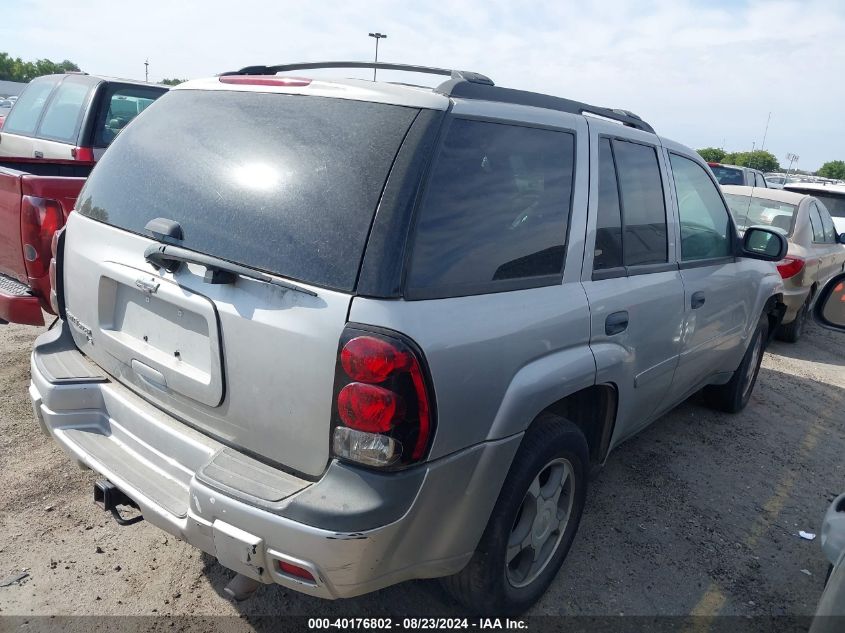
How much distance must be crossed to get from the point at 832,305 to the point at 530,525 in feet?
4.62

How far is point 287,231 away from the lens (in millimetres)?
2066

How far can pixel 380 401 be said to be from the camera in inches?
74.5

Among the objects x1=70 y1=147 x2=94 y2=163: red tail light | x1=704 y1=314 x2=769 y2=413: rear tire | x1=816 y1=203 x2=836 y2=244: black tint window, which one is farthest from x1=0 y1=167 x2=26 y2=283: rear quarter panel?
x1=816 y1=203 x2=836 y2=244: black tint window

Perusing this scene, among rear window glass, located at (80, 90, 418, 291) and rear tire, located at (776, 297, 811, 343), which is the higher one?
rear window glass, located at (80, 90, 418, 291)

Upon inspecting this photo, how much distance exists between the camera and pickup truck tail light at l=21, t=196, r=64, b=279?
351 cm

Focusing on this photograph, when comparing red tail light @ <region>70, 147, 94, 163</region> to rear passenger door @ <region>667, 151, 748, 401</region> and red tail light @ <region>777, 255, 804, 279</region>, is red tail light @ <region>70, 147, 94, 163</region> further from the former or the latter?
red tail light @ <region>777, 255, 804, 279</region>

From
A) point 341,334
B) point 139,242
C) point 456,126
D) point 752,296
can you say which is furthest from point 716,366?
point 139,242

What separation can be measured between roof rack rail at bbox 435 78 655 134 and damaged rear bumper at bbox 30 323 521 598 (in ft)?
3.93

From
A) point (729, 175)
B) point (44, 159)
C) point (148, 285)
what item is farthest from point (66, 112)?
point (729, 175)

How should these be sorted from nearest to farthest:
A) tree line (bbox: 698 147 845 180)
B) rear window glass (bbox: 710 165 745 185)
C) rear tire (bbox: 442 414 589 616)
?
rear tire (bbox: 442 414 589 616)
rear window glass (bbox: 710 165 745 185)
tree line (bbox: 698 147 845 180)

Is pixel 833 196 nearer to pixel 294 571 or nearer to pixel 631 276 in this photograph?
pixel 631 276

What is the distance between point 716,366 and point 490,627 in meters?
2.57

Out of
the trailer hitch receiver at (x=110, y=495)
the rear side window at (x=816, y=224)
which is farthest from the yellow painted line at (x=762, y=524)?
the rear side window at (x=816, y=224)

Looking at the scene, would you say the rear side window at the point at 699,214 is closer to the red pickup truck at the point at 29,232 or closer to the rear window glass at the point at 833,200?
the red pickup truck at the point at 29,232
